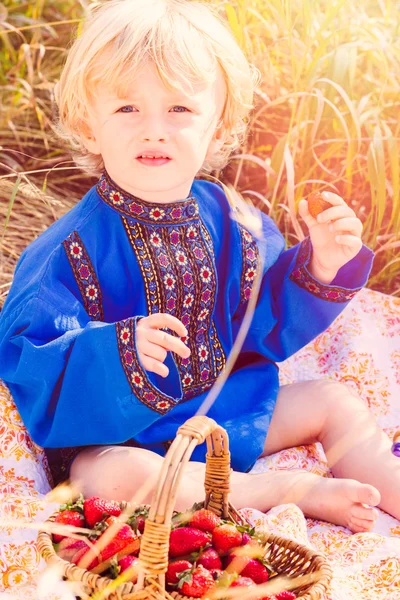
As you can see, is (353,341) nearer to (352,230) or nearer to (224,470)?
(352,230)

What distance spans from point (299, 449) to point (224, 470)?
0.51 metres

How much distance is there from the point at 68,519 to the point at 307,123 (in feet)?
5.06

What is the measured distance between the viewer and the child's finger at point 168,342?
4.58ft

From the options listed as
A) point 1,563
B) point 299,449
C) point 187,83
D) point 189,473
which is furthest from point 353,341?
point 1,563

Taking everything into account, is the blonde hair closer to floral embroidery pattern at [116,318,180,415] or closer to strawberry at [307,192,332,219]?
strawberry at [307,192,332,219]

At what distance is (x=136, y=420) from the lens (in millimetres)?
1544

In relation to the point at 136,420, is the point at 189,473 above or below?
below

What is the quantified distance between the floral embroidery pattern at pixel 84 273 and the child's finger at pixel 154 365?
0.85ft

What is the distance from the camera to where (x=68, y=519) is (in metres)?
1.36

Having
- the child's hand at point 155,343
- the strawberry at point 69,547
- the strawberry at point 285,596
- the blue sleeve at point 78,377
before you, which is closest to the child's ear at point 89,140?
the blue sleeve at point 78,377

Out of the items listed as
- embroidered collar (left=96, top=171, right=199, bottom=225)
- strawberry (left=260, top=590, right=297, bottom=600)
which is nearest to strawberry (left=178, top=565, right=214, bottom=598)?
strawberry (left=260, top=590, right=297, bottom=600)

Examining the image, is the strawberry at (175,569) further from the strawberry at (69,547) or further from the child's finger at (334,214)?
the child's finger at (334,214)

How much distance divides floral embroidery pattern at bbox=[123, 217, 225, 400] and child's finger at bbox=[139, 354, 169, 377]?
10.3 inches

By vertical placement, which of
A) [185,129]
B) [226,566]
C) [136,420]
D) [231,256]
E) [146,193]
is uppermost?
[185,129]
